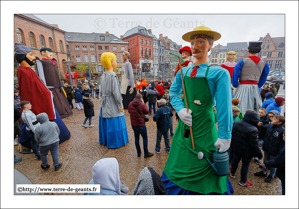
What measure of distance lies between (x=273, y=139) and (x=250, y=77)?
55.2 inches

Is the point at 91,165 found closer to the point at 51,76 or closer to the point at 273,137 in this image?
the point at 51,76

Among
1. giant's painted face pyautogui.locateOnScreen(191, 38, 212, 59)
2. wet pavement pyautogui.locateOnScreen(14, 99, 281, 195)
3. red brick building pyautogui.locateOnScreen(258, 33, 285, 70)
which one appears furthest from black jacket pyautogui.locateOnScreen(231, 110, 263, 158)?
giant's painted face pyautogui.locateOnScreen(191, 38, 212, 59)

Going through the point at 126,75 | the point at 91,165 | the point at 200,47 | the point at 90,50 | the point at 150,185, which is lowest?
the point at 91,165

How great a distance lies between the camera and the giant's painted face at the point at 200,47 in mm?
1692

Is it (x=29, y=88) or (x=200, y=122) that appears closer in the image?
(x=200, y=122)

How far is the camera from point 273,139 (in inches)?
92.8

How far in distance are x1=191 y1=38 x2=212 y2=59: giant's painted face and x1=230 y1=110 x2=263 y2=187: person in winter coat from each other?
1452mm

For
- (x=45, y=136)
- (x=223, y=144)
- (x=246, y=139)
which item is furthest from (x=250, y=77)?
(x=45, y=136)

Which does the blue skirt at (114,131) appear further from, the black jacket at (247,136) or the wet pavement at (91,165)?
the black jacket at (247,136)

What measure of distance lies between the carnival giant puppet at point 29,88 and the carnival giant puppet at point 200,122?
359 cm

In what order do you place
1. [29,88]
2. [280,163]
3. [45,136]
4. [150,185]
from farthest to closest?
[29,88]
[45,136]
[280,163]
[150,185]

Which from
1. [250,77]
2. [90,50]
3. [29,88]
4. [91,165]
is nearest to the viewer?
[250,77]

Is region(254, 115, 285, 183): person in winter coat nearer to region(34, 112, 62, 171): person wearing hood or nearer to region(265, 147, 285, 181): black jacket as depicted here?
region(265, 147, 285, 181): black jacket

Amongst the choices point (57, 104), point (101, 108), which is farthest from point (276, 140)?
point (57, 104)
